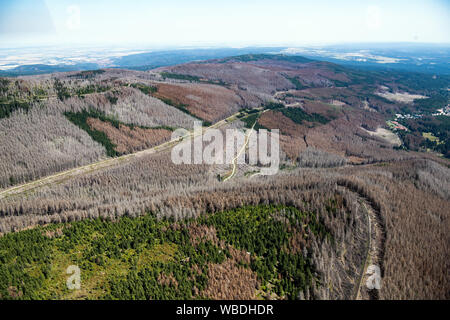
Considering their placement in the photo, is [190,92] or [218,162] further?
[190,92]

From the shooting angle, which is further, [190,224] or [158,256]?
[190,224]

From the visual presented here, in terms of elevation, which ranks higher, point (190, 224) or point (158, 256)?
point (190, 224)

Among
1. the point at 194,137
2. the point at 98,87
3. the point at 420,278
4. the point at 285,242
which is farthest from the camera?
the point at 98,87

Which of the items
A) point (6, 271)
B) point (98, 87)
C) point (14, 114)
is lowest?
point (6, 271)

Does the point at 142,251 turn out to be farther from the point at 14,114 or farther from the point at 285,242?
the point at 14,114

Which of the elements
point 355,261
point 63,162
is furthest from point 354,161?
point 63,162

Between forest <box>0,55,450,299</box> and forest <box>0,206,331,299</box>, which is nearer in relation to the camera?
forest <box>0,206,331,299</box>

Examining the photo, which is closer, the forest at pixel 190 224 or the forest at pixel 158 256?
the forest at pixel 158 256

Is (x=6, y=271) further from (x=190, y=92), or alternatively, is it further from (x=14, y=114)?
(x=190, y=92)

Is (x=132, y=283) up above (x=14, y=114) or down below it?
below
